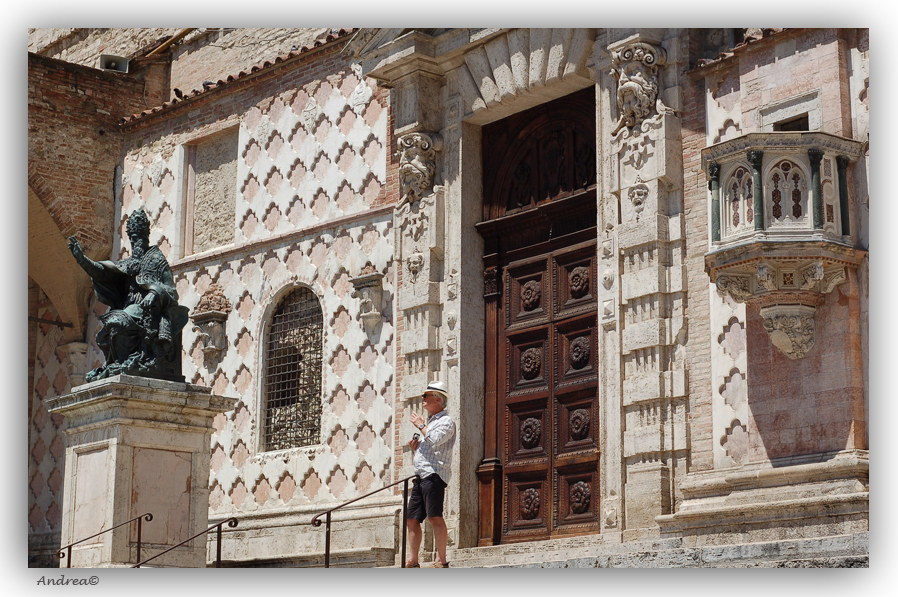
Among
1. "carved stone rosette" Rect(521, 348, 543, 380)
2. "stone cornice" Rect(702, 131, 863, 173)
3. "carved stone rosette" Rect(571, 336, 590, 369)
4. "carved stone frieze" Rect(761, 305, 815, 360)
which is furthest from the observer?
"carved stone rosette" Rect(521, 348, 543, 380)

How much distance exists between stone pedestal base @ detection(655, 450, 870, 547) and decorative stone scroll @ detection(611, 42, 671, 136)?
2.81m

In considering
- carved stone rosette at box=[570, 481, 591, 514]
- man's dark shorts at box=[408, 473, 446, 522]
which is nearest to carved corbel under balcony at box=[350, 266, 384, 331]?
carved stone rosette at box=[570, 481, 591, 514]

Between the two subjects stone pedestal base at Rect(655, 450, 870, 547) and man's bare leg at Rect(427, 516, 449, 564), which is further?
man's bare leg at Rect(427, 516, 449, 564)

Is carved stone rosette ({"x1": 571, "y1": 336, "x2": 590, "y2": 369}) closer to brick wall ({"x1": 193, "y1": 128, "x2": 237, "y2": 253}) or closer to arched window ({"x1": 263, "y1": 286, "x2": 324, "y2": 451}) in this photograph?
arched window ({"x1": 263, "y1": 286, "x2": 324, "y2": 451})

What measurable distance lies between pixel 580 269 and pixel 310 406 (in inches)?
133

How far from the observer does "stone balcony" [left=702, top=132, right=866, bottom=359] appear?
9117mm

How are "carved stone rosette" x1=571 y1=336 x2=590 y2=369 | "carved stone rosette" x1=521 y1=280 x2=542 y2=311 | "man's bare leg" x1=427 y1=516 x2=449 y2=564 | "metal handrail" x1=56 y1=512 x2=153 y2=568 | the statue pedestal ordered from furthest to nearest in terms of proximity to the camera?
"carved stone rosette" x1=521 y1=280 x2=542 y2=311, "carved stone rosette" x1=571 y1=336 x2=590 y2=369, the statue pedestal, "metal handrail" x1=56 y1=512 x2=153 y2=568, "man's bare leg" x1=427 y1=516 x2=449 y2=564

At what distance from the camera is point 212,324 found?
14648 mm

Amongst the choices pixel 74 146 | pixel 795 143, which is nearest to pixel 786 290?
pixel 795 143

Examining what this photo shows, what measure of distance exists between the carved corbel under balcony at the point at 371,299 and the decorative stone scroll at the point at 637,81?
10.2 feet

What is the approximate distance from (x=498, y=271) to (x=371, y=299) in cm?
138

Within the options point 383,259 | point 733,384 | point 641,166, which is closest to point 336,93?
point 383,259

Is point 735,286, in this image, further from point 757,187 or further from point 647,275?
point 647,275

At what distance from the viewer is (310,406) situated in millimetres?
13656
